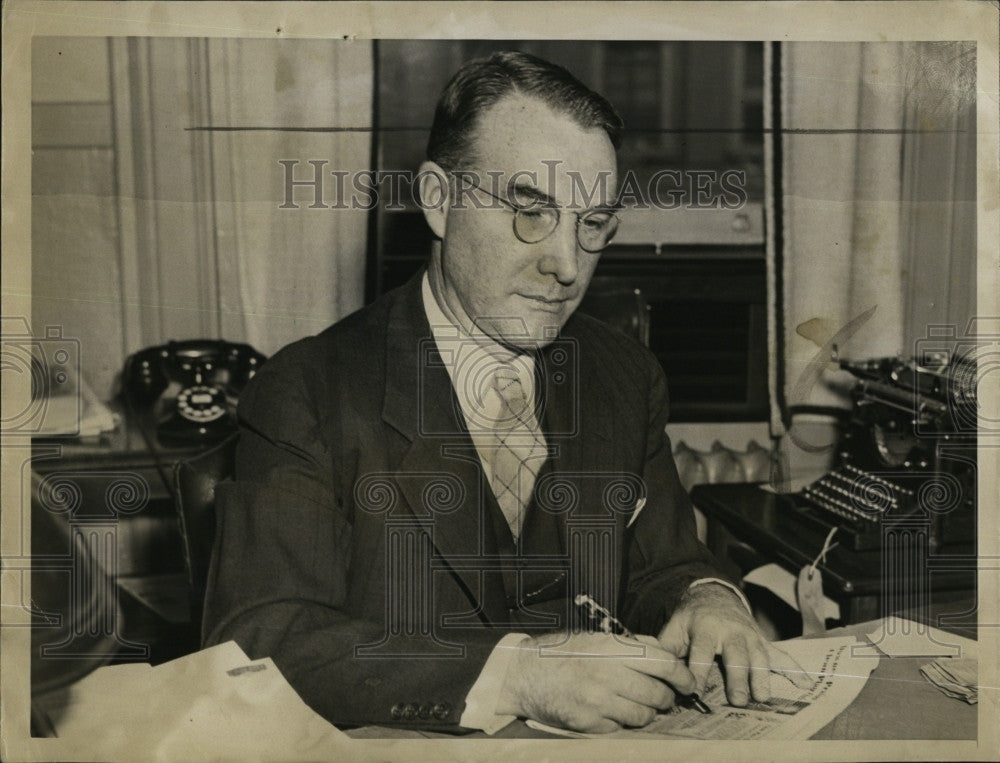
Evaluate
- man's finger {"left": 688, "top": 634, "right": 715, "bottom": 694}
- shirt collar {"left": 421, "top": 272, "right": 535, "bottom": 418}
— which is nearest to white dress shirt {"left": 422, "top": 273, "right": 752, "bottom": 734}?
shirt collar {"left": 421, "top": 272, "right": 535, "bottom": 418}

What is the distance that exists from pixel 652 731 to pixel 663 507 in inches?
14.8

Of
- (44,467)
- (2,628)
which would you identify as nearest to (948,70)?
(44,467)

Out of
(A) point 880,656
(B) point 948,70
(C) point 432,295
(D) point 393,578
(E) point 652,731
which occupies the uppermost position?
(B) point 948,70

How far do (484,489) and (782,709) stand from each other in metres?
0.63

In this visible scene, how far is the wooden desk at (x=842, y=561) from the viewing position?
5.75ft

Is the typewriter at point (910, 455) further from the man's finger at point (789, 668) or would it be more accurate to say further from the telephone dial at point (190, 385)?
the telephone dial at point (190, 385)

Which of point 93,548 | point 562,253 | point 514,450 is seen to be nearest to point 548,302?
point 562,253

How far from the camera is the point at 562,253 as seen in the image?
1.66 metres

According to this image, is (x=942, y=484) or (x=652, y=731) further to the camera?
(x=942, y=484)

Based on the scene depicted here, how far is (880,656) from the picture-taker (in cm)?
171

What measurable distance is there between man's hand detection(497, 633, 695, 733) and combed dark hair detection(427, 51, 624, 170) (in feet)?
2.77

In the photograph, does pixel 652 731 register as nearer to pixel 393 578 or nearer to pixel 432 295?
pixel 393 578

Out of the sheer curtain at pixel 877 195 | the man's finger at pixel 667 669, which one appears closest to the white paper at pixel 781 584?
the man's finger at pixel 667 669

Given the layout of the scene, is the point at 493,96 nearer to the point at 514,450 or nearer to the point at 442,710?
the point at 514,450
